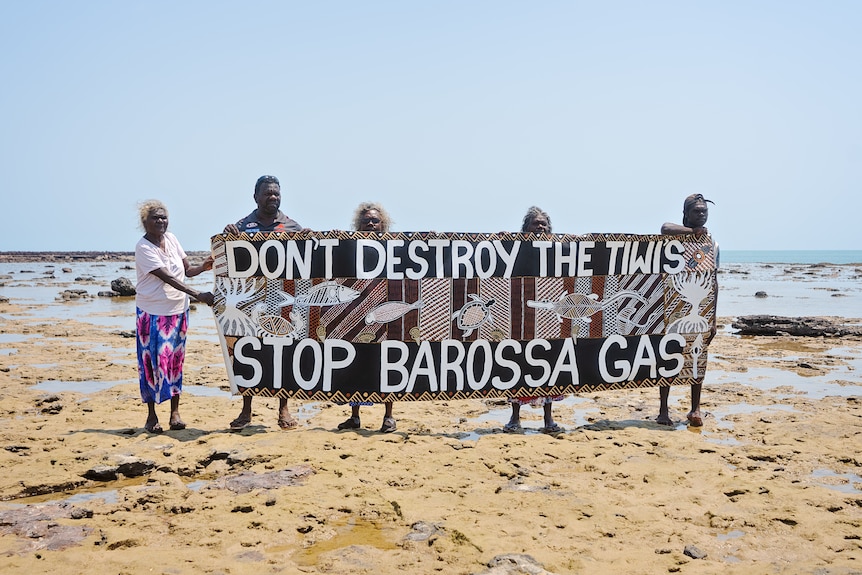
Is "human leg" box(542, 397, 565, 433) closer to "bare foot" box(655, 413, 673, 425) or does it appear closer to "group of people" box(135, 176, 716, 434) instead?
"group of people" box(135, 176, 716, 434)

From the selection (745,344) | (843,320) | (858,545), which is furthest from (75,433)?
(843,320)

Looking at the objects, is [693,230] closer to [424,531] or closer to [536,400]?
[536,400]

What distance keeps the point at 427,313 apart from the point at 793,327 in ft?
33.4

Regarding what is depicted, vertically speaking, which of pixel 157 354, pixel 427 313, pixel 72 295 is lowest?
pixel 72 295

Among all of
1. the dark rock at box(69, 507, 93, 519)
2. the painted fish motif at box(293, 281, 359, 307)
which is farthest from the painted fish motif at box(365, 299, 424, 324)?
the dark rock at box(69, 507, 93, 519)

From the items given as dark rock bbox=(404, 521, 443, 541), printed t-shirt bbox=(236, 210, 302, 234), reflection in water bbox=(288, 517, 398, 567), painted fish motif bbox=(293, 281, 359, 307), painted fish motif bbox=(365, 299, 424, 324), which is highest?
printed t-shirt bbox=(236, 210, 302, 234)

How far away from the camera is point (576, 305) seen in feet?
18.8

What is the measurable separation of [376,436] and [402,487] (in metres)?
1.16

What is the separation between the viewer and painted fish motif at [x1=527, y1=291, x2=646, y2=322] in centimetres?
568

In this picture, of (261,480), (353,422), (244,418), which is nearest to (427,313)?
(353,422)

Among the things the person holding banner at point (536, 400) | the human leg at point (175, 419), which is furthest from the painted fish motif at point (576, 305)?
the human leg at point (175, 419)

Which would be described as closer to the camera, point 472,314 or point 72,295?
point 472,314

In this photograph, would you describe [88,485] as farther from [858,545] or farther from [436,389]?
[858,545]

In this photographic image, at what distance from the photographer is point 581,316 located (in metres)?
5.75
